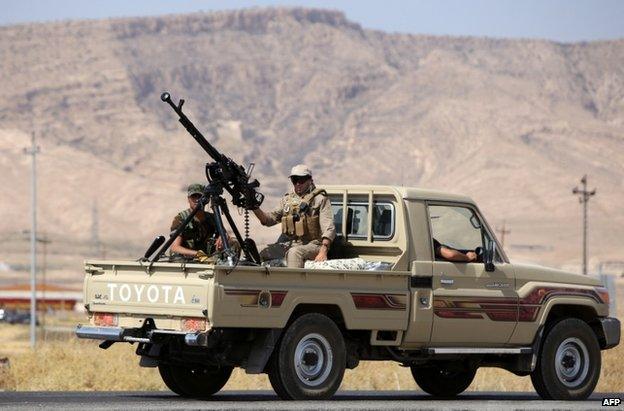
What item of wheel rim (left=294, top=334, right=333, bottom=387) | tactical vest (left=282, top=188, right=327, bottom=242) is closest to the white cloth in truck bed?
tactical vest (left=282, top=188, right=327, bottom=242)

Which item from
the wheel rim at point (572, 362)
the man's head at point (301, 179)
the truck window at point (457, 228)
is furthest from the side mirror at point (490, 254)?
the man's head at point (301, 179)

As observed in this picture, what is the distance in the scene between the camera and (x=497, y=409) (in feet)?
40.7

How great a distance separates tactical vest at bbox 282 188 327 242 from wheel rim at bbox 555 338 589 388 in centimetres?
293

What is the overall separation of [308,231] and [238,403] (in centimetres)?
195

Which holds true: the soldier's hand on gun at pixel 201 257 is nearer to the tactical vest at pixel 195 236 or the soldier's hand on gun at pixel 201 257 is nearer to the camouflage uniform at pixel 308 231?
the tactical vest at pixel 195 236

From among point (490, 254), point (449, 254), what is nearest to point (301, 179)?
point (449, 254)

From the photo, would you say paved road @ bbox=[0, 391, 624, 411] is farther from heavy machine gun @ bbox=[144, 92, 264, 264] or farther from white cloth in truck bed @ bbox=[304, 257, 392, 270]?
heavy machine gun @ bbox=[144, 92, 264, 264]

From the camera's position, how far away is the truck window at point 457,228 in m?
14.7

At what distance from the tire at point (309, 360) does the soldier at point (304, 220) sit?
0.78m

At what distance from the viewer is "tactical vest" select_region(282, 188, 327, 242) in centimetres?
1402

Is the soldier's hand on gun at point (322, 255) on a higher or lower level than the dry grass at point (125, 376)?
higher

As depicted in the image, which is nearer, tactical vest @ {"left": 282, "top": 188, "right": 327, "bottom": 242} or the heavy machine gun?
the heavy machine gun

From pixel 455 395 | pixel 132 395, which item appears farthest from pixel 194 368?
pixel 455 395

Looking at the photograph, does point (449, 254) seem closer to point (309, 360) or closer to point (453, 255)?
point (453, 255)
